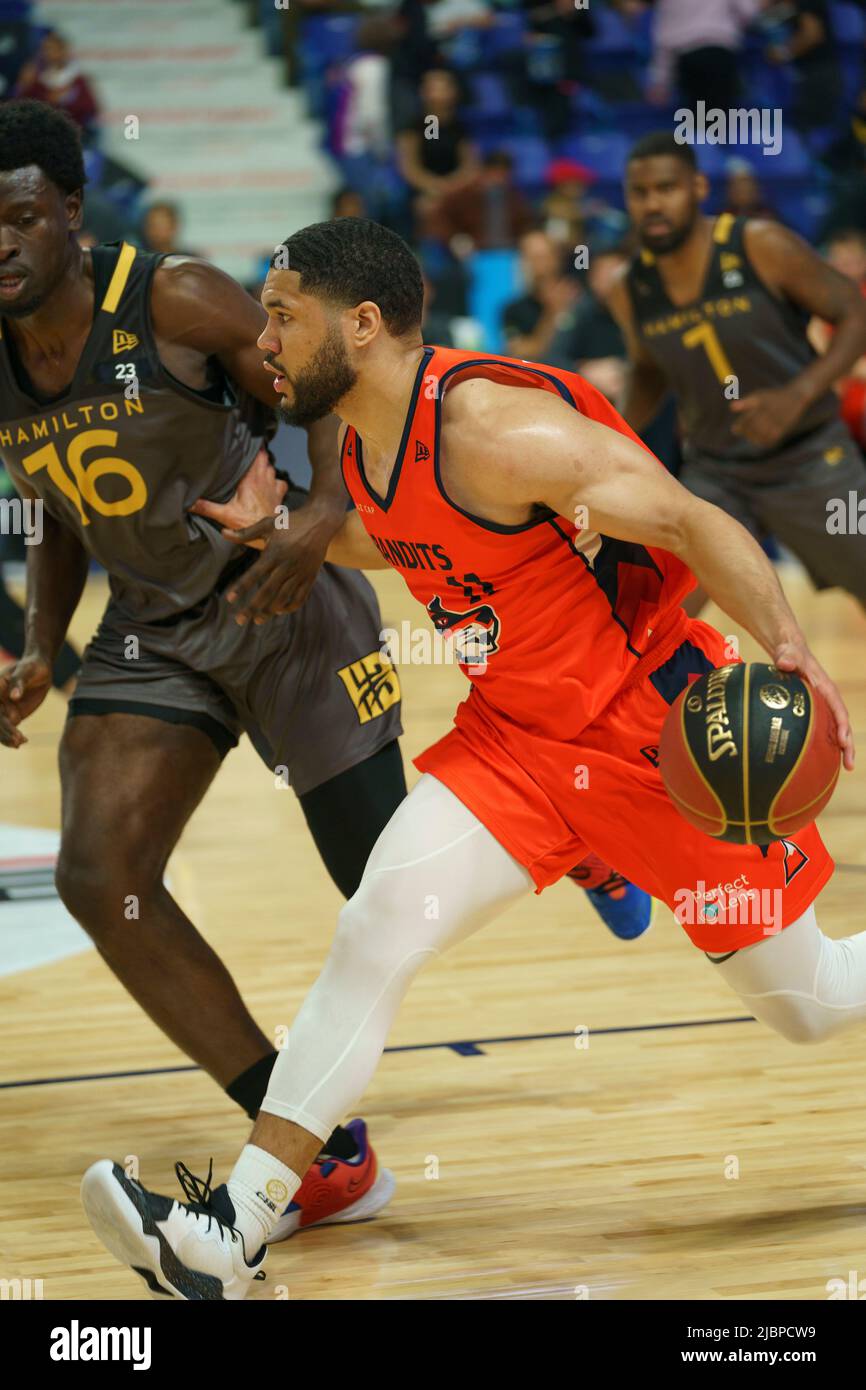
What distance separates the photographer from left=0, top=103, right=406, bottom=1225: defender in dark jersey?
3.43 metres

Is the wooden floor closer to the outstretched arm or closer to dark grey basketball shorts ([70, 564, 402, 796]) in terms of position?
dark grey basketball shorts ([70, 564, 402, 796])

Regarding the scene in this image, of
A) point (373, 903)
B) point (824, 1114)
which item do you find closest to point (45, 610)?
point (373, 903)

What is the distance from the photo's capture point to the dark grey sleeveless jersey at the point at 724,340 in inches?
247

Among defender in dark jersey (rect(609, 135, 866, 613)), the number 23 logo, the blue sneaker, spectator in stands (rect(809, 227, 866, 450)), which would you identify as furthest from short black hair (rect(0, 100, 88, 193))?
spectator in stands (rect(809, 227, 866, 450))

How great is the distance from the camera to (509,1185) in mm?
3617

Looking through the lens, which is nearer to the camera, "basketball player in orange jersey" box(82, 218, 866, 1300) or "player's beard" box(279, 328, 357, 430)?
"basketball player in orange jersey" box(82, 218, 866, 1300)

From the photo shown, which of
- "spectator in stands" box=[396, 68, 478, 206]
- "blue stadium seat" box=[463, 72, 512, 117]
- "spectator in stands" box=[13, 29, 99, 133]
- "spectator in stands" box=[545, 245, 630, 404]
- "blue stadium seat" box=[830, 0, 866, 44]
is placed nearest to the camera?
"spectator in stands" box=[545, 245, 630, 404]

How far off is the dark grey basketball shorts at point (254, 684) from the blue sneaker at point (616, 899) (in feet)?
2.85

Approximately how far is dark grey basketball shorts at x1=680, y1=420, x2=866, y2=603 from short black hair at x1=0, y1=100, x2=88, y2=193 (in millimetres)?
3299

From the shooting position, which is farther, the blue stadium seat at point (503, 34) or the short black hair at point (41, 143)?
the blue stadium seat at point (503, 34)

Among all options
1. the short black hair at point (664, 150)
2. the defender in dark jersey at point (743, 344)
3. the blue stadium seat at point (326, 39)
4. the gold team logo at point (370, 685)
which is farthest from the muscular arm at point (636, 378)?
the blue stadium seat at point (326, 39)

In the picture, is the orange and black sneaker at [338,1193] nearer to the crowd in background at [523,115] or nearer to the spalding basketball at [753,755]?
the spalding basketball at [753,755]
